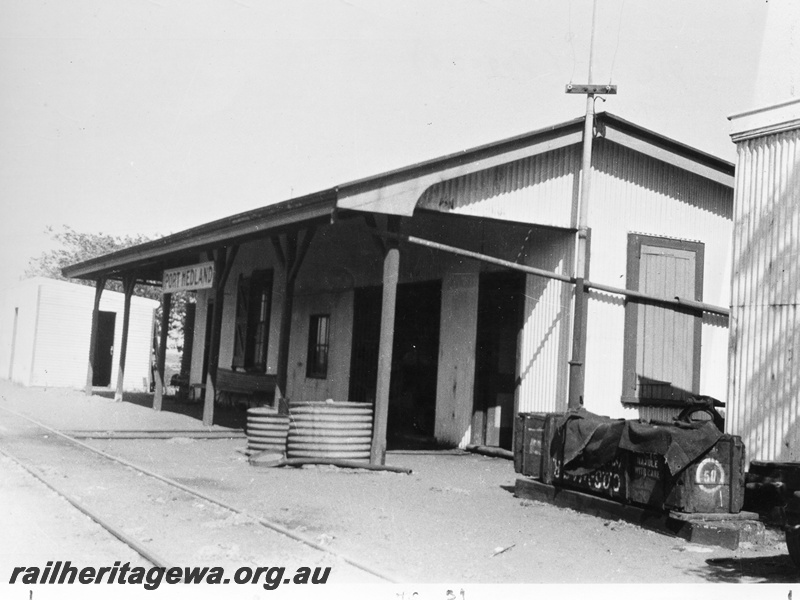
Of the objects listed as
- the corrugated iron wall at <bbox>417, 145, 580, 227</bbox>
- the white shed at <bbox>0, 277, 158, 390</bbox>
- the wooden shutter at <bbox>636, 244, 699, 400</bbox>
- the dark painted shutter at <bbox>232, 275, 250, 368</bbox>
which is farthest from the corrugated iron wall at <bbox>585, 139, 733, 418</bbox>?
the white shed at <bbox>0, 277, 158, 390</bbox>

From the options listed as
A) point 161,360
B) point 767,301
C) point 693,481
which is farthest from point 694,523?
point 161,360

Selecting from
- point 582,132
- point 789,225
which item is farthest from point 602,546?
point 582,132

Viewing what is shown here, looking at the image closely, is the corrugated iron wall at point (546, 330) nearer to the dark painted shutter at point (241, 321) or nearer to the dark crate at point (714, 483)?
the dark crate at point (714, 483)

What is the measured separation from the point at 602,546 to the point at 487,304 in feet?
24.2

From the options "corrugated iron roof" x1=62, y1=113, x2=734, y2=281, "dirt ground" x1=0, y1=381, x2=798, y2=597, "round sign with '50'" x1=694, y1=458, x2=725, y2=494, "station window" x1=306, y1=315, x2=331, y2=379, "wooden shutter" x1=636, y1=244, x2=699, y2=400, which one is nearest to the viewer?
"dirt ground" x1=0, y1=381, x2=798, y2=597

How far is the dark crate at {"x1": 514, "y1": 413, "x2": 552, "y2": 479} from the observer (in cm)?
895

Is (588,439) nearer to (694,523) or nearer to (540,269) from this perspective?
(694,523)

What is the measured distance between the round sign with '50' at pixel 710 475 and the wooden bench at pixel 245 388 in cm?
1304

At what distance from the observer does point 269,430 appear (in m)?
11.6

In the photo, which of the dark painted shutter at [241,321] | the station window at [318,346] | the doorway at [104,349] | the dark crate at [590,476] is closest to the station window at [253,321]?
the dark painted shutter at [241,321]

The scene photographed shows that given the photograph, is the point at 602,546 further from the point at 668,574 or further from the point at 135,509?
the point at 135,509

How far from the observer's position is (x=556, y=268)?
12.6 meters

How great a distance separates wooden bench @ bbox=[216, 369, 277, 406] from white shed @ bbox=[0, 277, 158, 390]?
24.6ft

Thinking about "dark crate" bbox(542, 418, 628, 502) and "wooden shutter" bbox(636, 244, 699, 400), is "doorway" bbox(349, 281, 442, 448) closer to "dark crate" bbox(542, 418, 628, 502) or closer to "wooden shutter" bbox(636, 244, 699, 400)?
"wooden shutter" bbox(636, 244, 699, 400)
